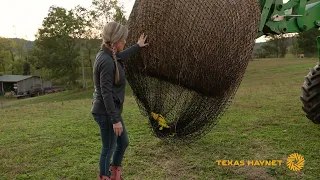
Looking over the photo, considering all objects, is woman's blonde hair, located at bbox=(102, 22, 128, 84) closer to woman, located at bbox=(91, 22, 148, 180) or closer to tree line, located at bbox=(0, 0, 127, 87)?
woman, located at bbox=(91, 22, 148, 180)

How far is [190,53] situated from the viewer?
10.2 ft

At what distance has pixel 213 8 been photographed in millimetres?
3057

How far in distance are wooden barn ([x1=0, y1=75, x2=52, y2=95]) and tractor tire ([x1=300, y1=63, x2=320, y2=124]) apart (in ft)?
133

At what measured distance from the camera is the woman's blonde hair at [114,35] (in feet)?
10.4

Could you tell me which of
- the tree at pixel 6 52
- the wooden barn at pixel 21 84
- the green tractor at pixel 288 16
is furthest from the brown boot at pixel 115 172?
the tree at pixel 6 52

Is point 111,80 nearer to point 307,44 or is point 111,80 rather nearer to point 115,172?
point 115,172

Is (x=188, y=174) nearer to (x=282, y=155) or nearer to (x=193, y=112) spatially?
(x=193, y=112)

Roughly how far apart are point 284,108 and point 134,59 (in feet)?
21.0

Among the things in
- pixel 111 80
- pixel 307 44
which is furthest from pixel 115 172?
pixel 307 44

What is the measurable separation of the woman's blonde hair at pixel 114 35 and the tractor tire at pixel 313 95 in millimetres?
4381

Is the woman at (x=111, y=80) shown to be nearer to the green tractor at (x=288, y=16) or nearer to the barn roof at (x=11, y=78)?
the green tractor at (x=288, y=16)

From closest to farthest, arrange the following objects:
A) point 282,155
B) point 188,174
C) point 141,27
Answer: point 141,27 → point 188,174 → point 282,155

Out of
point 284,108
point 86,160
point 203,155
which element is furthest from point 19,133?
point 284,108

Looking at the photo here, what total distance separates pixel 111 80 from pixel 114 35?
40 cm
